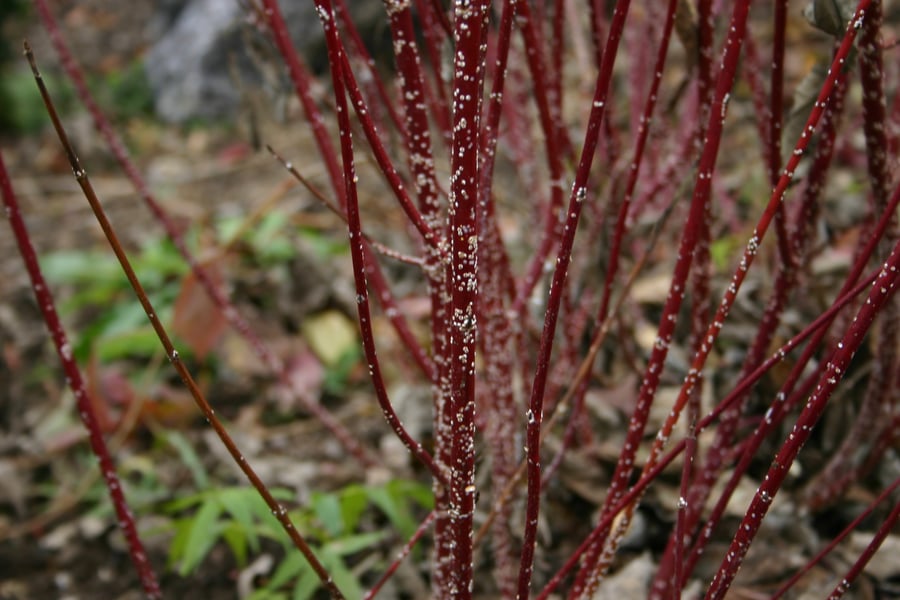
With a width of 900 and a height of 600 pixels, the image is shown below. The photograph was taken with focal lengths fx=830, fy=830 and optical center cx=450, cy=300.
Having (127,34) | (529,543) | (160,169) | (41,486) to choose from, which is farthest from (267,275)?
(127,34)

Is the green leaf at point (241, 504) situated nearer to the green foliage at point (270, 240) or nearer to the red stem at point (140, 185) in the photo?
the red stem at point (140, 185)

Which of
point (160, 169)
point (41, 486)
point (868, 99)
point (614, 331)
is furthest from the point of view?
point (160, 169)

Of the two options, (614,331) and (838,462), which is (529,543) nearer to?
(838,462)

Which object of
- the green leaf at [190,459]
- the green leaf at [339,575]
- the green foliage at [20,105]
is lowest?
the green leaf at [339,575]

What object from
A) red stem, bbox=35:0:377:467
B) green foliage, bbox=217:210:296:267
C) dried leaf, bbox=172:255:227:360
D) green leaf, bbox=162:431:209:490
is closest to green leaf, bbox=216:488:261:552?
red stem, bbox=35:0:377:467

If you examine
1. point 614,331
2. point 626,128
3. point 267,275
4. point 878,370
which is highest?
point 626,128

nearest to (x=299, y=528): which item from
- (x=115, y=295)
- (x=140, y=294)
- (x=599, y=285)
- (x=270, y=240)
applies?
(x=599, y=285)

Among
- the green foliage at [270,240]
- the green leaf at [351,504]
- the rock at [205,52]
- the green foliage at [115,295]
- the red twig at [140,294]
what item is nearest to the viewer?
the red twig at [140,294]

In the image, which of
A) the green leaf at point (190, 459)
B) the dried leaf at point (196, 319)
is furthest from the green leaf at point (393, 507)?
the dried leaf at point (196, 319)

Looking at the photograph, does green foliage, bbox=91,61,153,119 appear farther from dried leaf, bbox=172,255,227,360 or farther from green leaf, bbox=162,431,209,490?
green leaf, bbox=162,431,209,490
